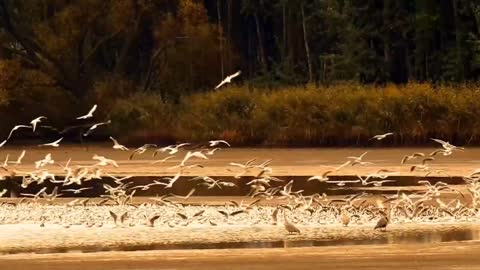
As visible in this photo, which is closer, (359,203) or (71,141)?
(359,203)

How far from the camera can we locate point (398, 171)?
3047 cm

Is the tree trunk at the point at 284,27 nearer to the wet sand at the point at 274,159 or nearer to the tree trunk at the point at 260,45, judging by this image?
the tree trunk at the point at 260,45

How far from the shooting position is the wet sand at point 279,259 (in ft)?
49.8

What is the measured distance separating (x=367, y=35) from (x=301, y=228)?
3456cm

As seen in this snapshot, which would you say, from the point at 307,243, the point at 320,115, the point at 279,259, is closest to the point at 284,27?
the point at 320,115

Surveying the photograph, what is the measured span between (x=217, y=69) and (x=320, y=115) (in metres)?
9.48

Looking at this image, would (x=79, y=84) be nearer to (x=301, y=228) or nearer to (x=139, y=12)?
(x=139, y=12)

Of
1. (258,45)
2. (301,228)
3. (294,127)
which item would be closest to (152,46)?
(258,45)

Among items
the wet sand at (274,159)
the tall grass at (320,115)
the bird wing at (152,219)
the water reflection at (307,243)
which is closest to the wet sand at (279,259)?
the water reflection at (307,243)

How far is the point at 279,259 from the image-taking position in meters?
15.9

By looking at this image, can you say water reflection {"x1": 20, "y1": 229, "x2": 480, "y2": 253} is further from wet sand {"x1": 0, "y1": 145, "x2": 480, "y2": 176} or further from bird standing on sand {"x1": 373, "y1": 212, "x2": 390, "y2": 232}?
wet sand {"x1": 0, "y1": 145, "x2": 480, "y2": 176}

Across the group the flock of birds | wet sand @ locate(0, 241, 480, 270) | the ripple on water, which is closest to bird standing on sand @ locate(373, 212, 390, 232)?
the flock of birds

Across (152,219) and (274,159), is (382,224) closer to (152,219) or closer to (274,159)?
(152,219)

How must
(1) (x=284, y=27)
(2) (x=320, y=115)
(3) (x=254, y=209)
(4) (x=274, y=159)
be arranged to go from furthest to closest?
1. (1) (x=284, y=27)
2. (2) (x=320, y=115)
3. (4) (x=274, y=159)
4. (3) (x=254, y=209)
